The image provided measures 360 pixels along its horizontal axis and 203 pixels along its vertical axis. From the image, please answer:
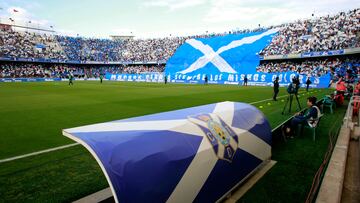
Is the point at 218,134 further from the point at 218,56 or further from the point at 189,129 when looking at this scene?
the point at 218,56

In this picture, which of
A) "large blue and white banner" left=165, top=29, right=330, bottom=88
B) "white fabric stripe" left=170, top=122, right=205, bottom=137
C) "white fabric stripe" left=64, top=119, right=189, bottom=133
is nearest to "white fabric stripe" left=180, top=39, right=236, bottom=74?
"large blue and white banner" left=165, top=29, right=330, bottom=88

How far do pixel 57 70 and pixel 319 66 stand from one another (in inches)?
2288

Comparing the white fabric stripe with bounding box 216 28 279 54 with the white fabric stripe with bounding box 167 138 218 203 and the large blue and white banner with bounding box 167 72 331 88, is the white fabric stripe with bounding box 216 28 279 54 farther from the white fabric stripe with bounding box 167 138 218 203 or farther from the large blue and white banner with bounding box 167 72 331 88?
the white fabric stripe with bounding box 167 138 218 203

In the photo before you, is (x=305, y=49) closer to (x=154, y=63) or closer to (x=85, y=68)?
(x=154, y=63)

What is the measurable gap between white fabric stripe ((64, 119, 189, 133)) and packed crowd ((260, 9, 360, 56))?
3785 cm

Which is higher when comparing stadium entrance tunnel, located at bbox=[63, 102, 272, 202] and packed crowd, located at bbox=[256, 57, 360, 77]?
packed crowd, located at bbox=[256, 57, 360, 77]

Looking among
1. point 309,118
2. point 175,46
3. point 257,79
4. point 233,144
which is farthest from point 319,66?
point 233,144

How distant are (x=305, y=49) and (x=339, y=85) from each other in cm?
2800

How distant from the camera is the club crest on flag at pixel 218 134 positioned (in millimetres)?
3338

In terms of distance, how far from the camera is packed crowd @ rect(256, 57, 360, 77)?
108 feet

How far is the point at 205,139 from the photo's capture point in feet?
10.5

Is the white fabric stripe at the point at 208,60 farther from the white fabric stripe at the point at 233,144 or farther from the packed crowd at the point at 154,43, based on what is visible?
the white fabric stripe at the point at 233,144

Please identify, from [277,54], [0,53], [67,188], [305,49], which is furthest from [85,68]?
[67,188]

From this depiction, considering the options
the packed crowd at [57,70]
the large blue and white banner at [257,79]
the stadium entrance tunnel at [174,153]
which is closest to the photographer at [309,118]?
the stadium entrance tunnel at [174,153]
